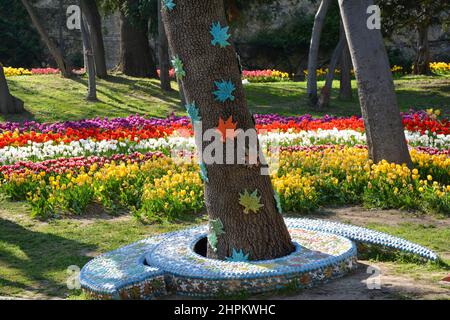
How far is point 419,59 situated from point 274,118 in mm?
12372

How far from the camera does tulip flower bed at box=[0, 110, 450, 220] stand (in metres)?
9.55

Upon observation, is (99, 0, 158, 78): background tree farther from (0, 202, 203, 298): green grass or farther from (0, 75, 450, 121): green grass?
(0, 202, 203, 298): green grass

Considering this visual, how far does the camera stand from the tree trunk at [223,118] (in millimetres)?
6004

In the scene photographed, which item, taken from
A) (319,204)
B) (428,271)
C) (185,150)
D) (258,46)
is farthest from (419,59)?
(428,271)

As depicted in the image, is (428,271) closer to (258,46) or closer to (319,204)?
(319,204)

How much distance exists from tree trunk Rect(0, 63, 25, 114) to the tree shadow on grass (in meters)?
8.59

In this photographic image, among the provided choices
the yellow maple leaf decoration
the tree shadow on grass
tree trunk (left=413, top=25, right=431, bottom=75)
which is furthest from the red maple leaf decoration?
tree trunk (left=413, top=25, right=431, bottom=75)

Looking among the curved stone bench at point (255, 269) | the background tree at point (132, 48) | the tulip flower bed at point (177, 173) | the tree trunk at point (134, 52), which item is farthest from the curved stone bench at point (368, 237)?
the tree trunk at point (134, 52)

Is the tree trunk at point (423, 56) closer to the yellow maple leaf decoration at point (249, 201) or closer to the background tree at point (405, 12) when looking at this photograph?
the background tree at point (405, 12)

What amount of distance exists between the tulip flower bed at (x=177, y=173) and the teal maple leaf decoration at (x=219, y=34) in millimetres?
3687

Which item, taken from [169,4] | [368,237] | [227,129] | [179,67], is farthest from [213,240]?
[169,4]

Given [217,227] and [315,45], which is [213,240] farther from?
[315,45]

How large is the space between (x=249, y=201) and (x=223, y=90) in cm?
93

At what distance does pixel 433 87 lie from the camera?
75.0 feet
